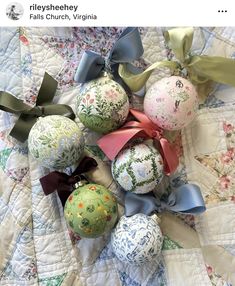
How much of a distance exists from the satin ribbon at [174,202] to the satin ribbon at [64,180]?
0.09m

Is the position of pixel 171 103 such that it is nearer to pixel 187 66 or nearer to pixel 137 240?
pixel 187 66

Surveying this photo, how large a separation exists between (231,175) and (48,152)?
0.34 metres

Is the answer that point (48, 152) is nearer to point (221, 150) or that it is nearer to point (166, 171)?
point (166, 171)

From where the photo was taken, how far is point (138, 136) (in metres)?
0.79

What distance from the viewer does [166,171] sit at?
808 millimetres

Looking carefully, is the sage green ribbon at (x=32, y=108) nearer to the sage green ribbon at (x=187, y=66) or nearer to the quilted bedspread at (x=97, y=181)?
the quilted bedspread at (x=97, y=181)

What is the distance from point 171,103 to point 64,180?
233mm

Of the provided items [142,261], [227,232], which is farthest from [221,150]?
[142,261]

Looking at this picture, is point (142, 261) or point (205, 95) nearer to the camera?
point (142, 261)

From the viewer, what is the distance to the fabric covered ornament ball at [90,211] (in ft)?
2.42

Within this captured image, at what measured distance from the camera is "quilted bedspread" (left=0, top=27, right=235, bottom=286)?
818 mm

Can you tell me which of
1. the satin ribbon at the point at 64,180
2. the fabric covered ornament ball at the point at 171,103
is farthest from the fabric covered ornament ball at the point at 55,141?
the fabric covered ornament ball at the point at 171,103
